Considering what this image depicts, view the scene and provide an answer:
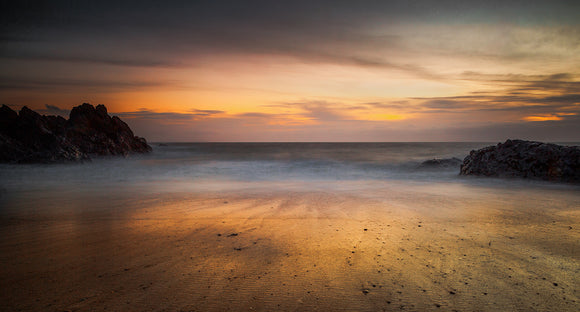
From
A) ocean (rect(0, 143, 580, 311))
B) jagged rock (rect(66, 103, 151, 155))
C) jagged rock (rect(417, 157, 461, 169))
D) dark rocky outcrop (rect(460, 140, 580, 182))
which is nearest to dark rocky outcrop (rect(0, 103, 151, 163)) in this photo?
jagged rock (rect(66, 103, 151, 155))

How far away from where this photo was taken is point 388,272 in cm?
254

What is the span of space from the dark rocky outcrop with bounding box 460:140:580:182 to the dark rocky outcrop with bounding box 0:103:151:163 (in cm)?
2226

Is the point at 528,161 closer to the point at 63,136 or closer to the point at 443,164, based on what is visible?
the point at 443,164

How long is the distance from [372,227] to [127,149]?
29.3 m

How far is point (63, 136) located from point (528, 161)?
2702 centimetres

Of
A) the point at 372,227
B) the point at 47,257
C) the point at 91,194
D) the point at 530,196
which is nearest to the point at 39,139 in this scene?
the point at 91,194

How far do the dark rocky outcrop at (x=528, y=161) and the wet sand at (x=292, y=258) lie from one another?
474 centimetres

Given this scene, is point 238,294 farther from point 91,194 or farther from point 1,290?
point 91,194

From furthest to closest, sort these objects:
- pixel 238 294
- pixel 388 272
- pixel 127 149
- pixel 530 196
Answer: pixel 127 149
pixel 530 196
pixel 388 272
pixel 238 294

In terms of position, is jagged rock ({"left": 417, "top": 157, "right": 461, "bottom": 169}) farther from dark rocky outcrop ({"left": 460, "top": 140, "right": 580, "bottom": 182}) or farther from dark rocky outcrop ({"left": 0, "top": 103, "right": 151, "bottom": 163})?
dark rocky outcrop ({"left": 0, "top": 103, "right": 151, "bottom": 163})

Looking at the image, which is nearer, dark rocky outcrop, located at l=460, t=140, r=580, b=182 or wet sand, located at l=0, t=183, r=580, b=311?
A: wet sand, located at l=0, t=183, r=580, b=311

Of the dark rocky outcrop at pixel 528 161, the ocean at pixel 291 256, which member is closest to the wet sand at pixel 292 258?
the ocean at pixel 291 256

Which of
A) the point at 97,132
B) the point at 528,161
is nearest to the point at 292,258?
the point at 528,161

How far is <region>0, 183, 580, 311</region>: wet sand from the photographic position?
6.91 feet
